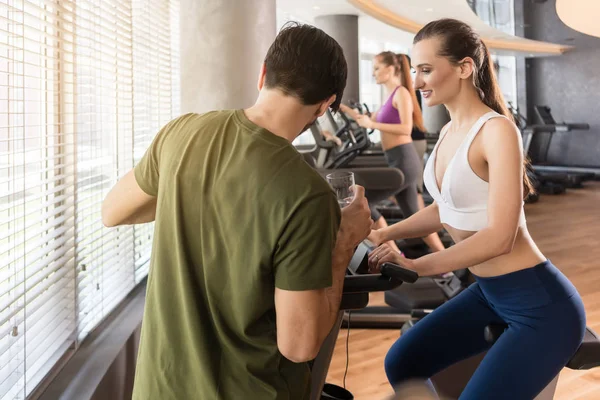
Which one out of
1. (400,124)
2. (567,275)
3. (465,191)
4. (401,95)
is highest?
(401,95)

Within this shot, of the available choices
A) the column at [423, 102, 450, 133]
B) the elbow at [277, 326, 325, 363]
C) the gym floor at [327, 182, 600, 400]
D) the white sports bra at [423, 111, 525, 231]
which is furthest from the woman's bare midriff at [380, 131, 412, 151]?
the column at [423, 102, 450, 133]

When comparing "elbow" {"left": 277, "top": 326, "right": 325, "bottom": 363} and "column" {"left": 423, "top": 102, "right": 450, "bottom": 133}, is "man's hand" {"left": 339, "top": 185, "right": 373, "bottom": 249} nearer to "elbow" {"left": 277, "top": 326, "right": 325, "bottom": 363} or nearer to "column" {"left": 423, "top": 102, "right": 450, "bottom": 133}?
"elbow" {"left": 277, "top": 326, "right": 325, "bottom": 363}

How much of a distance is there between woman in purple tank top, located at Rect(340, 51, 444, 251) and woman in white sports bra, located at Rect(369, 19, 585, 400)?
2591mm

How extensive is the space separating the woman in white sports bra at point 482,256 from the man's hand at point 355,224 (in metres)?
0.24

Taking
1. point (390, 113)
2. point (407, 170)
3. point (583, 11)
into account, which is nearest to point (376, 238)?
point (407, 170)

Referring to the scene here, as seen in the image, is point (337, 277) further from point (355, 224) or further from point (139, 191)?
point (139, 191)

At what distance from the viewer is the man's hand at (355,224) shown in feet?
3.70

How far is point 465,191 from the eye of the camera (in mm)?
1521

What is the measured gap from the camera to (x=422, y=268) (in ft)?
4.71

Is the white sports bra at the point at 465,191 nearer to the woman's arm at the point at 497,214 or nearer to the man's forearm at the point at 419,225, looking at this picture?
the woman's arm at the point at 497,214

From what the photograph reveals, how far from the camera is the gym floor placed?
2689 mm

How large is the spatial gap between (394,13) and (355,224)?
789cm

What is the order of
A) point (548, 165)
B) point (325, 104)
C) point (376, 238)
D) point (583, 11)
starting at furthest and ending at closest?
point (548, 165) < point (583, 11) < point (376, 238) < point (325, 104)

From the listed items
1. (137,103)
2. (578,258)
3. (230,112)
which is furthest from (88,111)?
(578,258)
